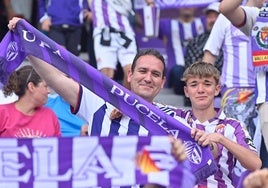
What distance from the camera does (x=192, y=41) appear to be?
31.9 ft

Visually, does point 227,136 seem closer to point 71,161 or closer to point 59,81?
point 59,81

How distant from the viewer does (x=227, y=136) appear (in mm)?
6078

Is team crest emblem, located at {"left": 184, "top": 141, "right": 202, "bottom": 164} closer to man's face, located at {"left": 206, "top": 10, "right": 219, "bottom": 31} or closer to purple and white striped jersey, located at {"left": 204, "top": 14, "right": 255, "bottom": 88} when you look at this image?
purple and white striped jersey, located at {"left": 204, "top": 14, "right": 255, "bottom": 88}

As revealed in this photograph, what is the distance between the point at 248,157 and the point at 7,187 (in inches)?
65.0

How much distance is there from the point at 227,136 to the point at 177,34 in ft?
14.3

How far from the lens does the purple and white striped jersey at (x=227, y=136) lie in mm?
6000

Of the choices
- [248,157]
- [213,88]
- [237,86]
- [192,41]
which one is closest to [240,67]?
[237,86]

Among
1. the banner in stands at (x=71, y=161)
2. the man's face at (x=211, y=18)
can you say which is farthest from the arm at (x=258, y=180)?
the man's face at (x=211, y=18)

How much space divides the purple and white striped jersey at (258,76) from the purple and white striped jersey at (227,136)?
1000mm

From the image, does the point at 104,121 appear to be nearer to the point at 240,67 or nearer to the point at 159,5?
the point at 240,67

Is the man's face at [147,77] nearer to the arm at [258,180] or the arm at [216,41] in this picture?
the arm at [258,180]

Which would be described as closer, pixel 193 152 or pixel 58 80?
pixel 193 152

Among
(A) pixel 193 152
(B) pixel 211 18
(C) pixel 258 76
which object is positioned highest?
(B) pixel 211 18

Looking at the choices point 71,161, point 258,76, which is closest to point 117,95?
point 71,161
